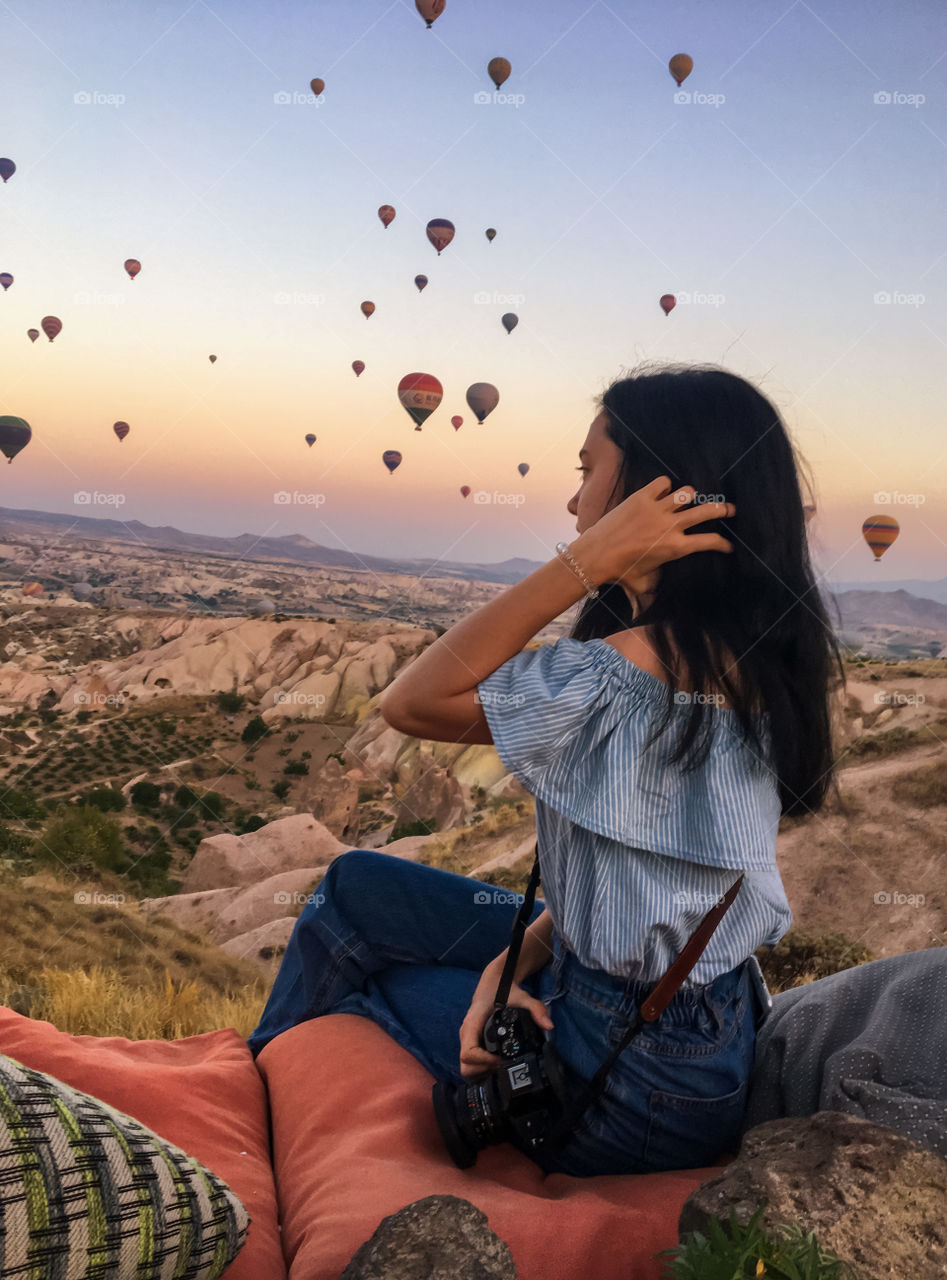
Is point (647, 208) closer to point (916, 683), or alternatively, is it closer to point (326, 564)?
point (916, 683)

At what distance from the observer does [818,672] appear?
1.29 meters

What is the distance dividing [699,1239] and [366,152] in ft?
63.2

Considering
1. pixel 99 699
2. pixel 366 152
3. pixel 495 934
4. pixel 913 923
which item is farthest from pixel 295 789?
pixel 495 934

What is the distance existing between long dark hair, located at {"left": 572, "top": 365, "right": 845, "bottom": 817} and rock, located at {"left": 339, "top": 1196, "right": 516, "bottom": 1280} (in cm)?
52

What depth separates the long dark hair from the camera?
3.94 feet

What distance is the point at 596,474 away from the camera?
1.29 metres
